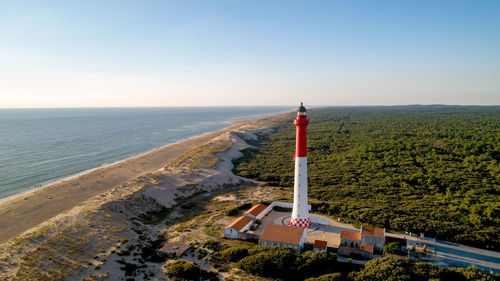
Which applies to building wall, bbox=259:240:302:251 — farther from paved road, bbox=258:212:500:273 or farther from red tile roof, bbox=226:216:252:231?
paved road, bbox=258:212:500:273

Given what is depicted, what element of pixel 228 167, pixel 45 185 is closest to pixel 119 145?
pixel 45 185

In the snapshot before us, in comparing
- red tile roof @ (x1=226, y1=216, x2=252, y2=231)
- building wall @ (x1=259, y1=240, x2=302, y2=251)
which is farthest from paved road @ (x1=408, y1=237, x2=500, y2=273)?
red tile roof @ (x1=226, y1=216, x2=252, y2=231)

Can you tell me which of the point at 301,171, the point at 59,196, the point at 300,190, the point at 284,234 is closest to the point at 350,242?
the point at 284,234

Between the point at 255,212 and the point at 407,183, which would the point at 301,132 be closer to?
the point at 255,212

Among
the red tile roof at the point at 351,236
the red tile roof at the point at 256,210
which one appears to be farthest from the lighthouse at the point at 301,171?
the red tile roof at the point at 256,210

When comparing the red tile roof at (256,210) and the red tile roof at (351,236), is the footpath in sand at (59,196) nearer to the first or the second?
the red tile roof at (256,210)

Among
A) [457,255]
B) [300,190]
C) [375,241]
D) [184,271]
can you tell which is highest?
[300,190]

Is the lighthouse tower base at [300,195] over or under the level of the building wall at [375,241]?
over
